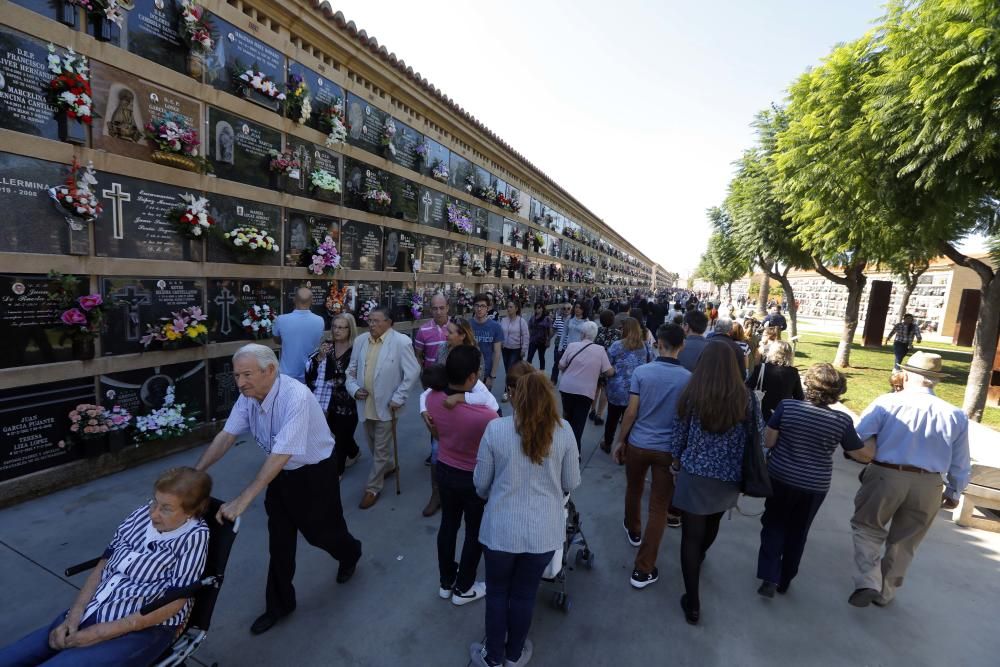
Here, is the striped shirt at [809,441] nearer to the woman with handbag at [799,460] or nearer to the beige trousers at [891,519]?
the woman with handbag at [799,460]

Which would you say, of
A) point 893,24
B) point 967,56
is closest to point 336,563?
point 967,56

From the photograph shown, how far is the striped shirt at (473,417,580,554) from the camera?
7.04ft

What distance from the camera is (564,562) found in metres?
3.00

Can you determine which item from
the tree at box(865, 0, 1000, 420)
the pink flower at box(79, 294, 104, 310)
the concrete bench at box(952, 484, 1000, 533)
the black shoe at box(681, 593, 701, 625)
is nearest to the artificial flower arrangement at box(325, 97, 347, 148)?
the pink flower at box(79, 294, 104, 310)

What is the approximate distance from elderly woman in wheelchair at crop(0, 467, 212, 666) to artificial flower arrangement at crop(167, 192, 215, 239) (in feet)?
13.1

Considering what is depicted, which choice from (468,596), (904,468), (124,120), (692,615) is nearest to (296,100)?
(124,120)

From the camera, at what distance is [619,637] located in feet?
8.96

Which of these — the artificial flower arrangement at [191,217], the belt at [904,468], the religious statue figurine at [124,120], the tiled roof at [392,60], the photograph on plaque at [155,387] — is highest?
the tiled roof at [392,60]

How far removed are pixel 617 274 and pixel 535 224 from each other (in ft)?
65.6

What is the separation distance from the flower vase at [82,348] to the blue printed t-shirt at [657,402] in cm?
512

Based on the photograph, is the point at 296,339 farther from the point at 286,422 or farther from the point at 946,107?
the point at 946,107

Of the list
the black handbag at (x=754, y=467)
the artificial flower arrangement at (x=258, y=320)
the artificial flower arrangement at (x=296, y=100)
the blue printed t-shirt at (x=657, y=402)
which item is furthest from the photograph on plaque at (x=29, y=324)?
the black handbag at (x=754, y=467)

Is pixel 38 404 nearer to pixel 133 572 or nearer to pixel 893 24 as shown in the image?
pixel 133 572

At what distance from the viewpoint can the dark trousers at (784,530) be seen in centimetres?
303
